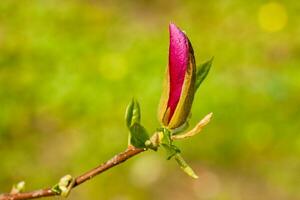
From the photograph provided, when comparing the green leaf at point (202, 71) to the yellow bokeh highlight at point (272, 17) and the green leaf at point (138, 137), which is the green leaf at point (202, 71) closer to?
the green leaf at point (138, 137)

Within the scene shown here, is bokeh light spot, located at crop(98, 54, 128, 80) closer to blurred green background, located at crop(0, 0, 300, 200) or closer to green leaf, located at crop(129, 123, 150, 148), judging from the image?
blurred green background, located at crop(0, 0, 300, 200)

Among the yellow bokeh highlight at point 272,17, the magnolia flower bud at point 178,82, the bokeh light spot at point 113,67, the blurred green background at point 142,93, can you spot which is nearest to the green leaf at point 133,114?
the magnolia flower bud at point 178,82

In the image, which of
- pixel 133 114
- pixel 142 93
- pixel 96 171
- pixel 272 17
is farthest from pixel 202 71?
pixel 272 17

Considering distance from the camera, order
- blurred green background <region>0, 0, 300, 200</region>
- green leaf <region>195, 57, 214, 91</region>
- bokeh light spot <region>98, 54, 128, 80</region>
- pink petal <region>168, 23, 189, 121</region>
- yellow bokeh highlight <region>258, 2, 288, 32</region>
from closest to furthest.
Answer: pink petal <region>168, 23, 189, 121</region>
green leaf <region>195, 57, 214, 91</region>
blurred green background <region>0, 0, 300, 200</region>
bokeh light spot <region>98, 54, 128, 80</region>
yellow bokeh highlight <region>258, 2, 288, 32</region>

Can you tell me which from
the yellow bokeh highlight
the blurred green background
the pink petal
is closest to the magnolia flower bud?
the pink petal

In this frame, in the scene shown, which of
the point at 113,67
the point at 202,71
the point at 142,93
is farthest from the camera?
the point at 113,67

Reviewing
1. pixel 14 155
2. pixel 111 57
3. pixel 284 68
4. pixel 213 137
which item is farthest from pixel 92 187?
pixel 284 68

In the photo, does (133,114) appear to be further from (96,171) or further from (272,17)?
(272,17)
